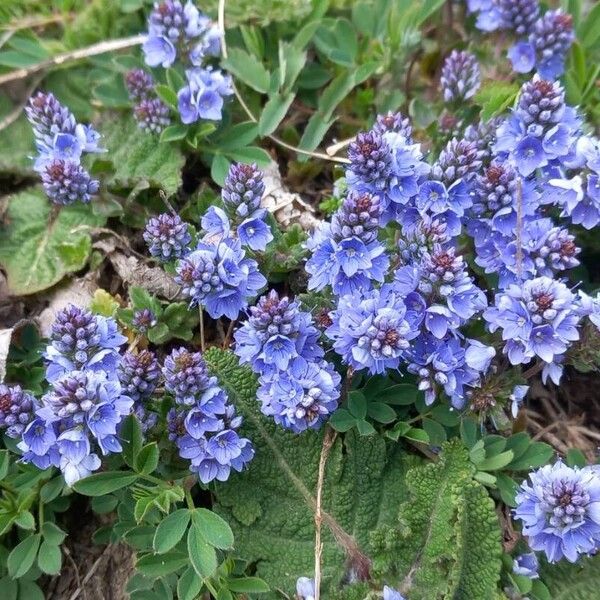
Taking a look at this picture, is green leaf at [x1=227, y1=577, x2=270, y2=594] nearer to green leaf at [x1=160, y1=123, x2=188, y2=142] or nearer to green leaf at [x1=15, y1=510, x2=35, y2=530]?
green leaf at [x1=15, y1=510, x2=35, y2=530]

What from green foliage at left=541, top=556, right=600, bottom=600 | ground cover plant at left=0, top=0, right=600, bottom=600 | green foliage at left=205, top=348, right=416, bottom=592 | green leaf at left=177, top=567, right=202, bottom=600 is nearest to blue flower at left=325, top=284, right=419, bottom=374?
ground cover plant at left=0, top=0, right=600, bottom=600

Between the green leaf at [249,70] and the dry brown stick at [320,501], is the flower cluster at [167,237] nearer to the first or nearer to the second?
the dry brown stick at [320,501]

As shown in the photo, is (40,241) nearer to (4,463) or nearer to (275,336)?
(4,463)

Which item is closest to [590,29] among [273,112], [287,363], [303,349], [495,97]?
[495,97]

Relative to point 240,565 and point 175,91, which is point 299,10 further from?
point 240,565

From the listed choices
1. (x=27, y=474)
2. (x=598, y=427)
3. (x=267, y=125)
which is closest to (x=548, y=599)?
(x=598, y=427)
